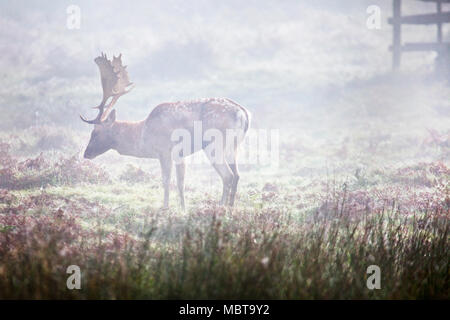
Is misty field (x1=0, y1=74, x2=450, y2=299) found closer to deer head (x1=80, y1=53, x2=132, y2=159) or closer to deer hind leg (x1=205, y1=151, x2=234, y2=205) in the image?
deer hind leg (x1=205, y1=151, x2=234, y2=205)

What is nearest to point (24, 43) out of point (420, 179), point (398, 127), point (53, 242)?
point (398, 127)

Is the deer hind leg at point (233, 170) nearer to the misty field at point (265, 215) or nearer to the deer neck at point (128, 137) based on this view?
the misty field at point (265, 215)

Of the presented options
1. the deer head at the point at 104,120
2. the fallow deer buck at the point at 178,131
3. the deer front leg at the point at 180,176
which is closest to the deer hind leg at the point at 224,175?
the fallow deer buck at the point at 178,131

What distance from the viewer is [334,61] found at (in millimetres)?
32062

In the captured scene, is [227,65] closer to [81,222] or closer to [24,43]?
[24,43]

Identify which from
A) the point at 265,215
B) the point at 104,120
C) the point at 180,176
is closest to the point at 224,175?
the point at 180,176

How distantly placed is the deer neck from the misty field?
0.92 m

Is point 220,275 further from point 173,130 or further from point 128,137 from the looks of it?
point 128,137

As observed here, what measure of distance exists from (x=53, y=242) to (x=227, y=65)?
2634 cm

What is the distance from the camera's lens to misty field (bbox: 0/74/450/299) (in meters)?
3.93

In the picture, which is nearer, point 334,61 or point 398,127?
point 398,127

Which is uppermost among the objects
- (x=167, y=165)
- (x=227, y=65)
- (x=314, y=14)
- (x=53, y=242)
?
(x=314, y=14)

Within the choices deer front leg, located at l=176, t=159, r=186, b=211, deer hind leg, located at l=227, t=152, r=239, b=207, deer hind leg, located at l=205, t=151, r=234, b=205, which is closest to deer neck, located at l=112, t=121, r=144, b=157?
deer front leg, located at l=176, t=159, r=186, b=211
